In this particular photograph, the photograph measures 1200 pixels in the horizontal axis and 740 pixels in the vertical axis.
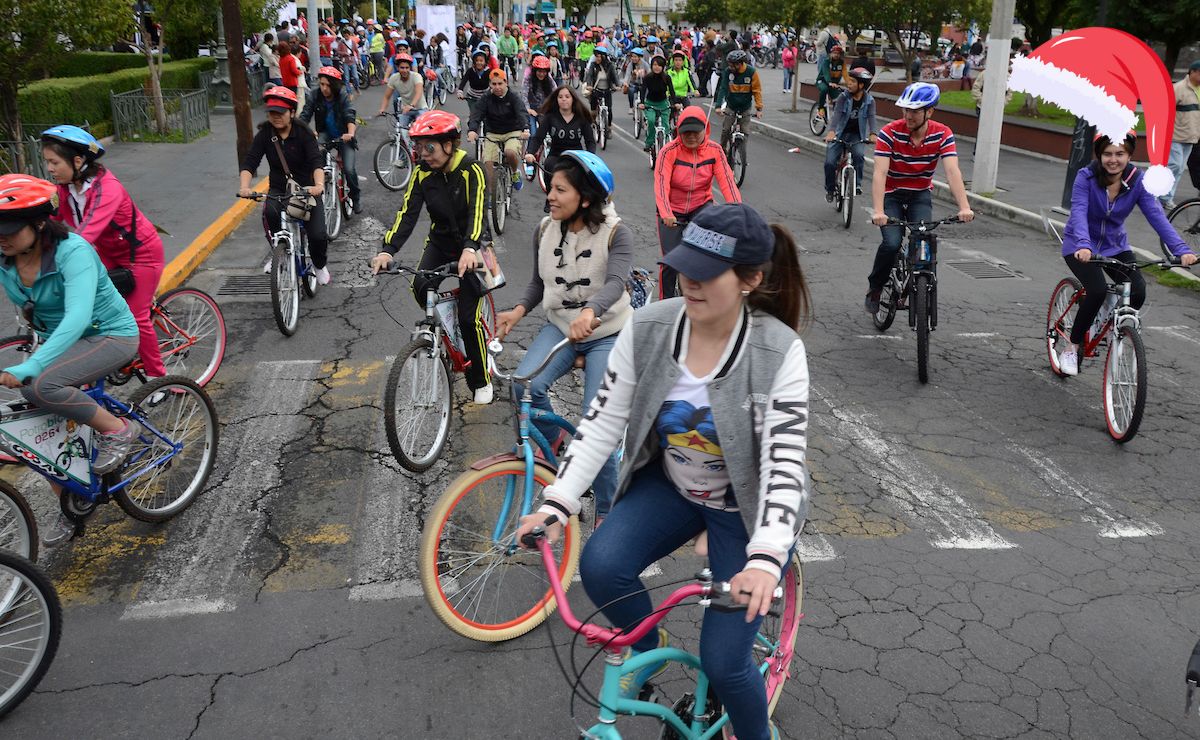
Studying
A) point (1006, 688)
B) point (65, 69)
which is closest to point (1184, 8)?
point (1006, 688)

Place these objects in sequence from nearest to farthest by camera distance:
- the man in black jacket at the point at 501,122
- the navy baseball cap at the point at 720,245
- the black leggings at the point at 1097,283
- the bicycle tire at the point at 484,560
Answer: the navy baseball cap at the point at 720,245 < the bicycle tire at the point at 484,560 < the black leggings at the point at 1097,283 < the man in black jacket at the point at 501,122

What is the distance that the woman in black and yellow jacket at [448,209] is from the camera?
632 cm

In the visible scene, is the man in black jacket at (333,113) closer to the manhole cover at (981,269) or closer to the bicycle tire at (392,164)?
the bicycle tire at (392,164)

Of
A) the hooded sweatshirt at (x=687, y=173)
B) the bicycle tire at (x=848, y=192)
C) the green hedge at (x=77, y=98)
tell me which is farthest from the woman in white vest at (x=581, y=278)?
the green hedge at (x=77, y=98)

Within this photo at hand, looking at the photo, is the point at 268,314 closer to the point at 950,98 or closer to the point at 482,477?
the point at 482,477

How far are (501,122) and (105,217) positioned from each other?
24.3ft

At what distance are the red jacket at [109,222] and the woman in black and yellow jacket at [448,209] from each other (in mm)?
1394

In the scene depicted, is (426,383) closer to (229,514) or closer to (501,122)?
(229,514)

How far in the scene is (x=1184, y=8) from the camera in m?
18.8

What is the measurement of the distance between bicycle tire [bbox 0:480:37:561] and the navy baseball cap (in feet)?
9.75

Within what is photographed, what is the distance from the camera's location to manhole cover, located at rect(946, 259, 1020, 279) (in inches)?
439

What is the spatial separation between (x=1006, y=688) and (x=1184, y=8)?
62.4 feet
